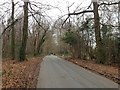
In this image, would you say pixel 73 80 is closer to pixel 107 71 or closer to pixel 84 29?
pixel 107 71

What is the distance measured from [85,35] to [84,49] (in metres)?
A: 2.58

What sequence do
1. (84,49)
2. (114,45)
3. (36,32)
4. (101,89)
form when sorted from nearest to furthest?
(101,89) < (114,45) < (84,49) < (36,32)

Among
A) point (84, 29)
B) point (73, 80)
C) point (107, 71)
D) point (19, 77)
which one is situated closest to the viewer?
point (73, 80)

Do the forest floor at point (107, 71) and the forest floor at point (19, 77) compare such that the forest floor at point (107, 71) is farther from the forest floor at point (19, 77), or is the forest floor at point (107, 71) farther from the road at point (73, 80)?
the forest floor at point (19, 77)

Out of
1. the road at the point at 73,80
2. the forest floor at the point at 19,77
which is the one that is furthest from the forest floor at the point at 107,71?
the forest floor at the point at 19,77

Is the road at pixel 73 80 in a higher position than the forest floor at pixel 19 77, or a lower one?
lower

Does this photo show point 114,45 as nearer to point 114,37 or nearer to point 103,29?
point 114,37

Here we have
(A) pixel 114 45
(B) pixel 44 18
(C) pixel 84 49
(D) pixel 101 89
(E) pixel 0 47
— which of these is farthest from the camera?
(C) pixel 84 49

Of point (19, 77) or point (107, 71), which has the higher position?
point (19, 77)

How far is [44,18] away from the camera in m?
31.9

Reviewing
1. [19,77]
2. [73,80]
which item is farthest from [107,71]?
[19,77]

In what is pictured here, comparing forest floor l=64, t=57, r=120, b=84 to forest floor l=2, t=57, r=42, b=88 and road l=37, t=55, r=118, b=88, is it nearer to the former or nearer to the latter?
road l=37, t=55, r=118, b=88

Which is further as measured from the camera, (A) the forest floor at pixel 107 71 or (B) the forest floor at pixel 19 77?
(A) the forest floor at pixel 107 71

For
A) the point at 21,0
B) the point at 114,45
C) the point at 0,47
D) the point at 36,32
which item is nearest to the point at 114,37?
the point at 114,45
